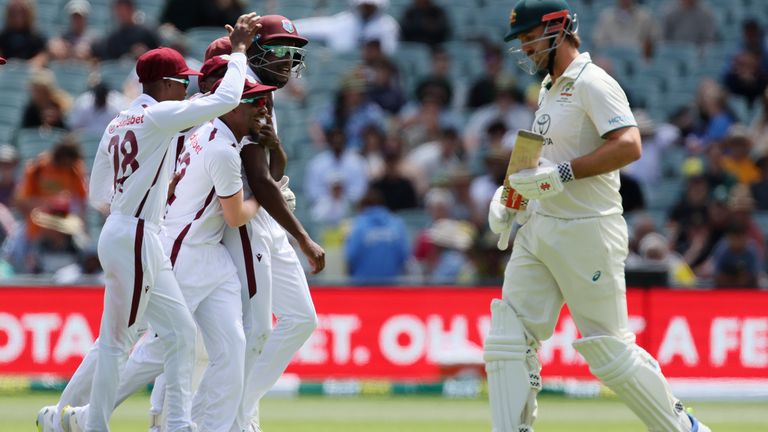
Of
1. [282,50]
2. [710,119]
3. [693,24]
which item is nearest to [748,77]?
[710,119]

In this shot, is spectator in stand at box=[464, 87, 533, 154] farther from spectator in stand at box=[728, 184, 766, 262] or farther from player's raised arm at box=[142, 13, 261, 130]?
player's raised arm at box=[142, 13, 261, 130]

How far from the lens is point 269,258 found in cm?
768

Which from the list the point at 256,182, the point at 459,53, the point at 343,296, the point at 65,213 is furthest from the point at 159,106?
the point at 459,53

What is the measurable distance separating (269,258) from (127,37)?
32.1 ft

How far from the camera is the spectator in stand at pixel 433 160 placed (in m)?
15.3

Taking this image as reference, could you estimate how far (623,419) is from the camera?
1089cm

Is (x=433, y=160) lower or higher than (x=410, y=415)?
higher

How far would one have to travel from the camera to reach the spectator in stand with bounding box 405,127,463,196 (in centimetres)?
1530

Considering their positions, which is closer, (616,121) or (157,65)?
(616,121)

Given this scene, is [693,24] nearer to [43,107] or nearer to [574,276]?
[43,107]

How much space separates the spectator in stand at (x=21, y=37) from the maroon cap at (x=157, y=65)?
9.90 meters

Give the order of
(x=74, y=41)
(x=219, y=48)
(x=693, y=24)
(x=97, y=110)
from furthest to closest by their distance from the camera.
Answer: (x=693, y=24) → (x=74, y=41) → (x=97, y=110) → (x=219, y=48)

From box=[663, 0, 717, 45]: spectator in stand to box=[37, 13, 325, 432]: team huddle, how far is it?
438 inches

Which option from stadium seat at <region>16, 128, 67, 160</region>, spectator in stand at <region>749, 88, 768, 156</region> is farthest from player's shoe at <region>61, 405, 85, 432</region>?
spectator in stand at <region>749, 88, 768, 156</region>
